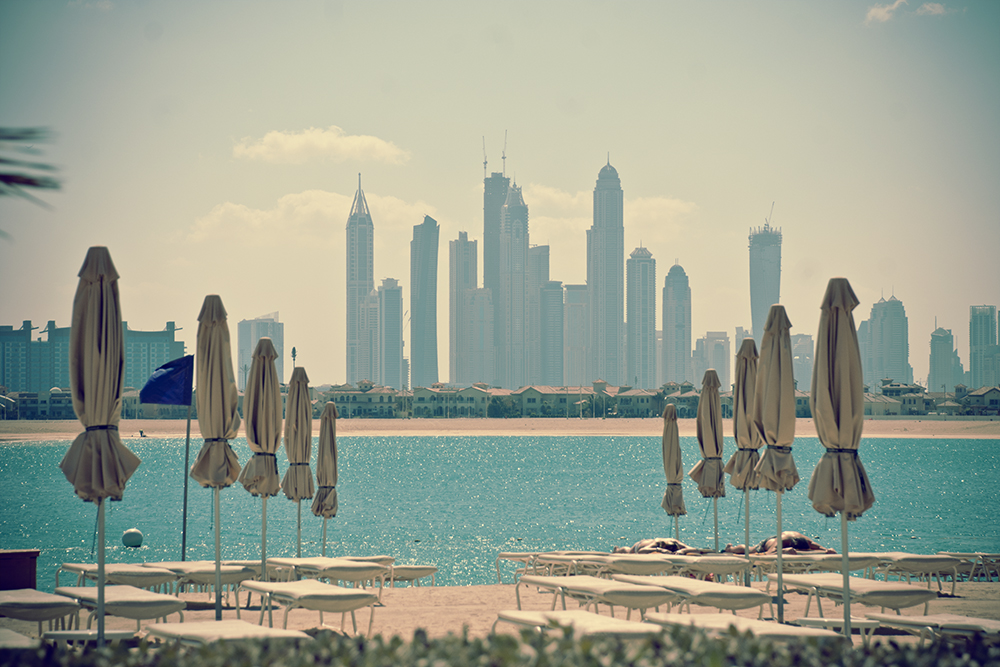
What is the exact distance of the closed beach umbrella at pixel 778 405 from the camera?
1025 cm

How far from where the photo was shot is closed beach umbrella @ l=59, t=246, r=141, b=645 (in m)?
7.64

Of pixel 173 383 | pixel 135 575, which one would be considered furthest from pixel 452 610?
pixel 173 383

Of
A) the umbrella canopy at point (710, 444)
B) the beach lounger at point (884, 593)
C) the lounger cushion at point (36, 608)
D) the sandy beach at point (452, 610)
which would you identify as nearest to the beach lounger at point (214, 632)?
the lounger cushion at point (36, 608)

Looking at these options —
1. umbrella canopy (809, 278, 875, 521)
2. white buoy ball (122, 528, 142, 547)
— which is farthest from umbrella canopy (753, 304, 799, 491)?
white buoy ball (122, 528, 142, 547)

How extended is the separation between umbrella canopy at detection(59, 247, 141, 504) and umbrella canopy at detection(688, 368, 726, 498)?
8935 mm

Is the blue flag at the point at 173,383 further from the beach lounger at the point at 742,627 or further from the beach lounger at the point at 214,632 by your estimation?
the beach lounger at the point at 742,627

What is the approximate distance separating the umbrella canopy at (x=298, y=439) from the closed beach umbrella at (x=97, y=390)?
5545 millimetres

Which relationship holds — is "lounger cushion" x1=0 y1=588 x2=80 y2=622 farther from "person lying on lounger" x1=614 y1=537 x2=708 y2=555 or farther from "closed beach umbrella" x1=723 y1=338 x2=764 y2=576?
"person lying on lounger" x1=614 y1=537 x2=708 y2=555

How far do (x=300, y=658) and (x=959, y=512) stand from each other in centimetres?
4323

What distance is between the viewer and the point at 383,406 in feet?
490

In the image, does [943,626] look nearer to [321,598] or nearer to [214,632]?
[321,598]

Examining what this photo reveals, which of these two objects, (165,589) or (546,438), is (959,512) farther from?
(546,438)

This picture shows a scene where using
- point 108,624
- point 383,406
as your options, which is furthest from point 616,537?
point 383,406

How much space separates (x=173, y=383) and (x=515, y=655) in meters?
10.9
